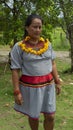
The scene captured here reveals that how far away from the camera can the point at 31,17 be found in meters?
4.06

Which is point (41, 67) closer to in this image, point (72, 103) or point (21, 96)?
point (21, 96)

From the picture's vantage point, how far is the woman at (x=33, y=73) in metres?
4.02

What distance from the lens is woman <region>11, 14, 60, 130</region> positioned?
4016 millimetres

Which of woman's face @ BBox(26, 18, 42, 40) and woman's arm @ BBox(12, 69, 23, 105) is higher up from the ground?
woman's face @ BBox(26, 18, 42, 40)

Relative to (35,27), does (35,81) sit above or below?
below

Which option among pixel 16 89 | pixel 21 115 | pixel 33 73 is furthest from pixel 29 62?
pixel 21 115

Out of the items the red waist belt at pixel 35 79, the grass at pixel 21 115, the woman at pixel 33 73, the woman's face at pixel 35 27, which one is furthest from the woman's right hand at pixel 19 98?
the grass at pixel 21 115

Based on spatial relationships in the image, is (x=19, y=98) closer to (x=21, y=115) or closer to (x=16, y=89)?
(x=16, y=89)

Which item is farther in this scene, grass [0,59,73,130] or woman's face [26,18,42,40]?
grass [0,59,73,130]

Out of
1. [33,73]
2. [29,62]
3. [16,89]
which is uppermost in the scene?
[29,62]

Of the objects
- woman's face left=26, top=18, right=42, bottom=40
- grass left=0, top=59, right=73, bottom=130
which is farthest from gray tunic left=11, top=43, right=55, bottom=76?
grass left=0, top=59, right=73, bottom=130

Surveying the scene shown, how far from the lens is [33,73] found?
4.03 m

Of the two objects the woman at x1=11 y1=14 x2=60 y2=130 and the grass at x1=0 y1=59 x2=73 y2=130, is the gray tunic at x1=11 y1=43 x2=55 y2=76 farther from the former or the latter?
the grass at x1=0 y1=59 x2=73 y2=130

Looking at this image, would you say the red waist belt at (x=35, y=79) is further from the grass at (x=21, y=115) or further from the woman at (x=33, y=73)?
the grass at (x=21, y=115)
